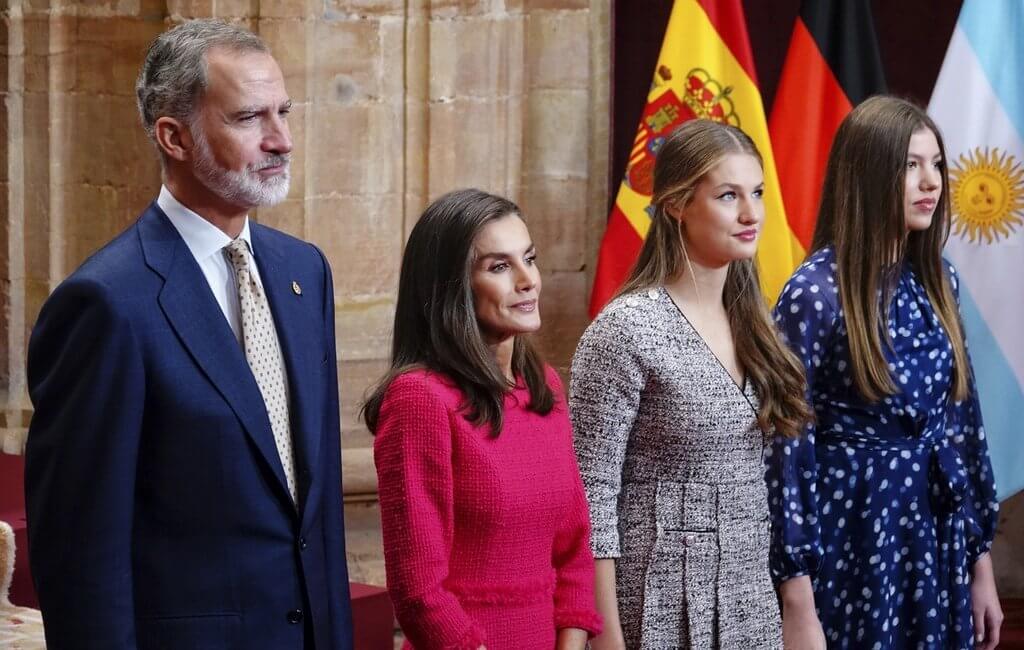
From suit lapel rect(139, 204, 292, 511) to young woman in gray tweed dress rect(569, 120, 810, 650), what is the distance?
0.79m

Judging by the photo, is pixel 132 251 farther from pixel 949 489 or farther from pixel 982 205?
pixel 982 205

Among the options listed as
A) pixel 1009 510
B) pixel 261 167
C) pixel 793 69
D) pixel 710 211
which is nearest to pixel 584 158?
pixel 793 69

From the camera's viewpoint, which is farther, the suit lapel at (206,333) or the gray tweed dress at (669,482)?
the gray tweed dress at (669,482)

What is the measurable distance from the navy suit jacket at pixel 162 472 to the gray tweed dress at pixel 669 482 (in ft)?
2.28

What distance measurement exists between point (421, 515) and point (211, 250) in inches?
21.2

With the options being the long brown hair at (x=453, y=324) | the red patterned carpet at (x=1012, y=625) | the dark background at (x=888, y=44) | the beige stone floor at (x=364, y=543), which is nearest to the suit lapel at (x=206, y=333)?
the long brown hair at (x=453, y=324)

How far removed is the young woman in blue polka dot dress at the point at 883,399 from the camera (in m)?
3.11

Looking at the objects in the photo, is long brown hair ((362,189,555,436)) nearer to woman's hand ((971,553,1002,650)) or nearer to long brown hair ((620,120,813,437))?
long brown hair ((620,120,813,437))

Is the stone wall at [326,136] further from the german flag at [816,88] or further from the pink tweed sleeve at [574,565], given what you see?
the pink tweed sleeve at [574,565]

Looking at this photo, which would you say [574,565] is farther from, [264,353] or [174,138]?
[174,138]

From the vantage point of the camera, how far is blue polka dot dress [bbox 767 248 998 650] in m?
3.12

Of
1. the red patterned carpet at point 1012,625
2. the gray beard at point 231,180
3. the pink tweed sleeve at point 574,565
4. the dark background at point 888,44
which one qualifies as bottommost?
the red patterned carpet at point 1012,625

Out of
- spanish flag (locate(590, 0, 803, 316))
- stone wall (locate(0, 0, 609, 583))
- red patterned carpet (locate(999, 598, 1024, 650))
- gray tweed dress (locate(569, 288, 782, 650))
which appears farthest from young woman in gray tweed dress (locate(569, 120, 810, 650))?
red patterned carpet (locate(999, 598, 1024, 650))

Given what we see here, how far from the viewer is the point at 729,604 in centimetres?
280
